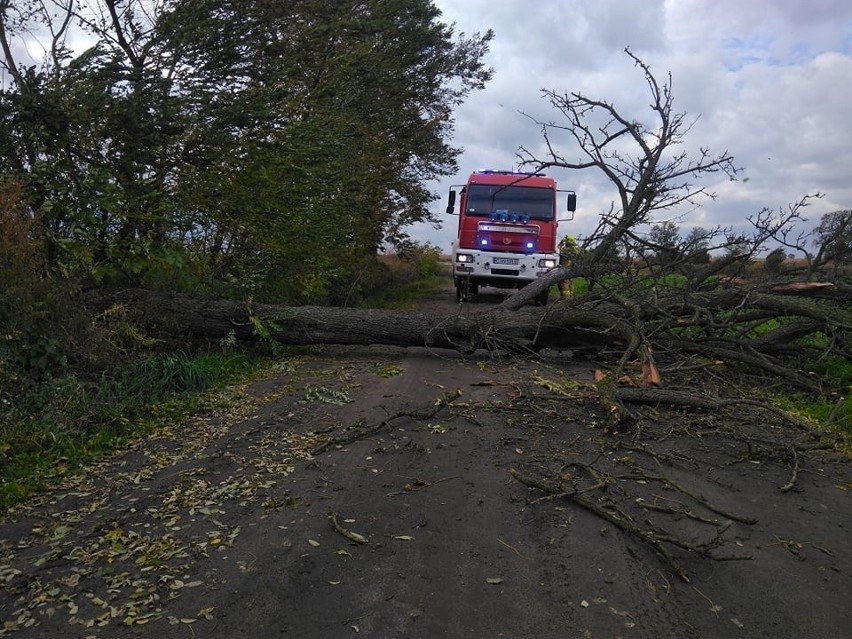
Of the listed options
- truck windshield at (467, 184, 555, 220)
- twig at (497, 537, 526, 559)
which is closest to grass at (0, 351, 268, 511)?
twig at (497, 537, 526, 559)

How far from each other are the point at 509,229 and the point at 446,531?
41.1ft

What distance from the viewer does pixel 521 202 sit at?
1612cm

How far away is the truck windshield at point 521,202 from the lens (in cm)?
1606

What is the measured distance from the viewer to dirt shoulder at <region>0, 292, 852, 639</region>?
327 centimetres

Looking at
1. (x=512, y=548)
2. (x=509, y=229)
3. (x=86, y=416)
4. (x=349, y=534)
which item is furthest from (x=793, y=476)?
(x=509, y=229)

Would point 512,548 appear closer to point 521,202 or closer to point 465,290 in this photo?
point 521,202

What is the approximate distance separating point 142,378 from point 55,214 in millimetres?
2411

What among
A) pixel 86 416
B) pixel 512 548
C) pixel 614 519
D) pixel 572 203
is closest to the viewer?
pixel 512 548

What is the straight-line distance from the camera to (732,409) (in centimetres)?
671

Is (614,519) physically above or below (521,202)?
below

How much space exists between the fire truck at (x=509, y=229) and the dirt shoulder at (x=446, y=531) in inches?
377

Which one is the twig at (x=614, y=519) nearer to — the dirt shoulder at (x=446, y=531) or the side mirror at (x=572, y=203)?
the dirt shoulder at (x=446, y=531)

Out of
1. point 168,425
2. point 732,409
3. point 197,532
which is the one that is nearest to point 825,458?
point 732,409

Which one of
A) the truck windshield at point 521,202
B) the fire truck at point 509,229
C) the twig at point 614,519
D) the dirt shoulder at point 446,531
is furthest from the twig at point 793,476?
the truck windshield at point 521,202
